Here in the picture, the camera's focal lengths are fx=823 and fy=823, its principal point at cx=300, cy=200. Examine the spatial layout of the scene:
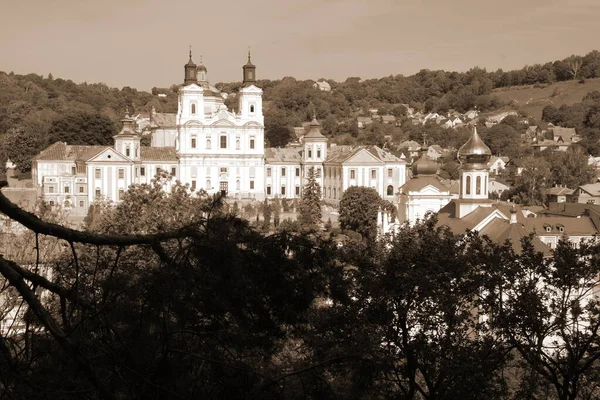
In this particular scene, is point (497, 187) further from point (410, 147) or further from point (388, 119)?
point (388, 119)

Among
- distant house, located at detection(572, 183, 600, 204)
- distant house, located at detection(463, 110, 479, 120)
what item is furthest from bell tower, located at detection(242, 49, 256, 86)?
distant house, located at detection(463, 110, 479, 120)

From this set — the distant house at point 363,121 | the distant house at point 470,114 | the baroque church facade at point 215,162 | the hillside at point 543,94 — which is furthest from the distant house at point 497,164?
the hillside at point 543,94

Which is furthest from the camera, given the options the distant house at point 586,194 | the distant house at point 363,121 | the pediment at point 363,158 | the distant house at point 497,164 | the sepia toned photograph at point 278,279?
the distant house at point 363,121

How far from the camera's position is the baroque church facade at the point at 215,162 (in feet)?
184

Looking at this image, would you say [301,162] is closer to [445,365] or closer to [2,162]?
[2,162]

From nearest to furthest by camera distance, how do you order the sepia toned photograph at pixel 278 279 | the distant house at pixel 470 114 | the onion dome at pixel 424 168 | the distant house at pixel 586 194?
1. the sepia toned photograph at pixel 278 279
2. the onion dome at pixel 424 168
3. the distant house at pixel 586 194
4. the distant house at pixel 470 114

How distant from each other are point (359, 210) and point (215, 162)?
16111 millimetres

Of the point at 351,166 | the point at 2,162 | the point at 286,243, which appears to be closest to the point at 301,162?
the point at 351,166

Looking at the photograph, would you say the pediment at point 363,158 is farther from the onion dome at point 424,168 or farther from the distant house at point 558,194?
the onion dome at point 424,168

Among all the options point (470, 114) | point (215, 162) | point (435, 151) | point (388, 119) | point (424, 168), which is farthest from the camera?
point (470, 114)

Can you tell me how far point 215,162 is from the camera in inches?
2355

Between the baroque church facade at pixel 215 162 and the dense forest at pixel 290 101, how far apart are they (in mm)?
14852

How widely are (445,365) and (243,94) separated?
5162cm

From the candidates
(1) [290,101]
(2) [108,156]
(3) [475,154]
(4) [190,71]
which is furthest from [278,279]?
(1) [290,101]
